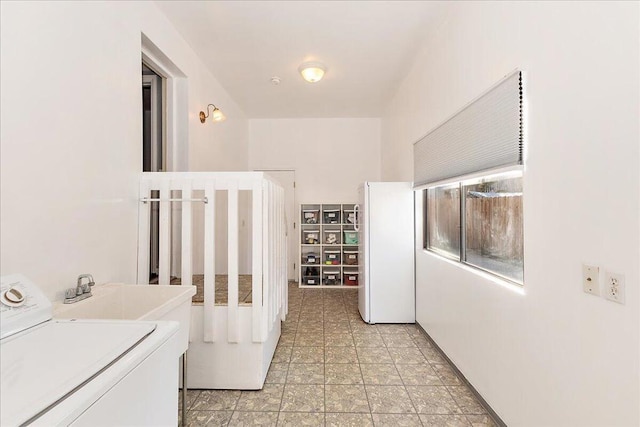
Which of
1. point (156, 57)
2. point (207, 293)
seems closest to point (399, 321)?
point (207, 293)

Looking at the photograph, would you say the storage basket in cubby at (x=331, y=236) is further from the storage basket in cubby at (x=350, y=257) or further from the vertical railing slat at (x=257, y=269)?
the vertical railing slat at (x=257, y=269)

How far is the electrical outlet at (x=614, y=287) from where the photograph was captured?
973 millimetres

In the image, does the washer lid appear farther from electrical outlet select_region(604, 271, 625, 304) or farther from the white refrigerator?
the white refrigerator

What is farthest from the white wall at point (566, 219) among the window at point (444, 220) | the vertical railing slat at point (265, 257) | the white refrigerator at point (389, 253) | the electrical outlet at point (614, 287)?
the vertical railing slat at point (265, 257)

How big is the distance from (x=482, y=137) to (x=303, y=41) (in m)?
1.85

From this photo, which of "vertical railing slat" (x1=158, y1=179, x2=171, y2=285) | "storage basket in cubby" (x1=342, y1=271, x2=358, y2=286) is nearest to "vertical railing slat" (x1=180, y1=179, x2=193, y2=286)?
"vertical railing slat" (x1=158, y1=179, x2=171, y2=285)

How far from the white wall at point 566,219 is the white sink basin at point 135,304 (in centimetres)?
166

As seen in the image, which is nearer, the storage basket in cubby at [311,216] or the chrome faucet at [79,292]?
the chrome faucet at [79,292]

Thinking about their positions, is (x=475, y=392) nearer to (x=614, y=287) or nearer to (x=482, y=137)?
(x=614, y=287)

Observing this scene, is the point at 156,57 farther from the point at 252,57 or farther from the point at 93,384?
the point at 93,384

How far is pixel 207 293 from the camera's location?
197 cm

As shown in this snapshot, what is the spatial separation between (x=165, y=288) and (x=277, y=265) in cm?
91

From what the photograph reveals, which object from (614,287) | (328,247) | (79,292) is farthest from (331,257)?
(614,287)

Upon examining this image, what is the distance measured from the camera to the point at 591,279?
108 cm
